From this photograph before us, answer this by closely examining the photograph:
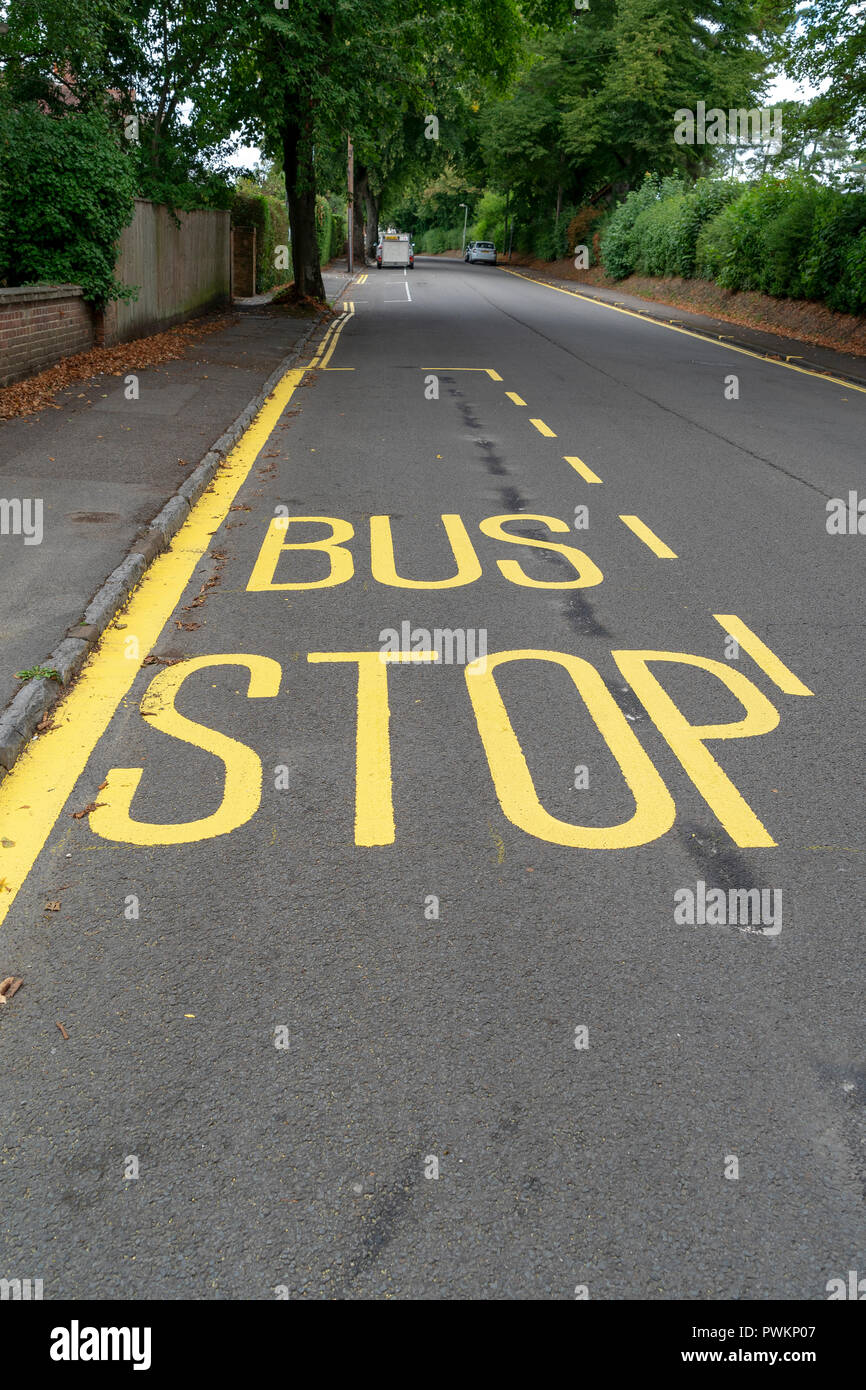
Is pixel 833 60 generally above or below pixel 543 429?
above

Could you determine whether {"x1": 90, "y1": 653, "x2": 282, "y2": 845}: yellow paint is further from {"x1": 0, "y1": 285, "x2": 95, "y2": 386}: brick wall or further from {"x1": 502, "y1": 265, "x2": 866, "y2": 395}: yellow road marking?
{"x1": 502, "y1": 265, "x2": 866, "y2": 395}: yellow road marking

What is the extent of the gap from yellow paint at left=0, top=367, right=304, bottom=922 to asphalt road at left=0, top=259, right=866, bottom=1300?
0.08 ft

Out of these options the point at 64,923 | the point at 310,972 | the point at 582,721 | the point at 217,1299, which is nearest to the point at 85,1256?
the point at 217,1299

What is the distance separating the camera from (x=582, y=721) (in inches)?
213

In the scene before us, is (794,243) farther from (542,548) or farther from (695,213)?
(542,548)

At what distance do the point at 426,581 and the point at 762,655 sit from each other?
7.49ft

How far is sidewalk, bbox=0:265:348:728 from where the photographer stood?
6493 millimetres

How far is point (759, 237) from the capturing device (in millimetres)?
29328

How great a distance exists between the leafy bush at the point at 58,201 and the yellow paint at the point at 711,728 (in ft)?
41.2

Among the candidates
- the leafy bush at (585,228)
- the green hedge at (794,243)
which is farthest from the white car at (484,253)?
the green hedge at (794,243)

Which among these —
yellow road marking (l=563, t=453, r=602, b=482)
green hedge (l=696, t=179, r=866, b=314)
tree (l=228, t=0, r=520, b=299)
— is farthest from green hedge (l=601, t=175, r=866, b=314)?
yellow road marking (l=563, t=453, r=602, b=482)

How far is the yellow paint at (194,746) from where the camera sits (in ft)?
14.2

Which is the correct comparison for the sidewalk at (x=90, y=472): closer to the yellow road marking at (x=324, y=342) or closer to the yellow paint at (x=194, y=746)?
the yellow paint at (x=194, y=746)

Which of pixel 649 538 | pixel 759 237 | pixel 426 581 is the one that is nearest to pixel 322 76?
pixel 759 237
